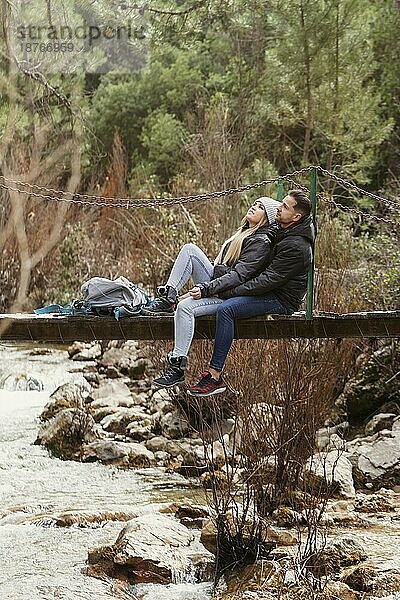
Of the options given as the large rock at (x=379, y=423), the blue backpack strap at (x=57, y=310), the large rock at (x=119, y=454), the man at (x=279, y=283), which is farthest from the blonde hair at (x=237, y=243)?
the large rock at (x=379, y=423)

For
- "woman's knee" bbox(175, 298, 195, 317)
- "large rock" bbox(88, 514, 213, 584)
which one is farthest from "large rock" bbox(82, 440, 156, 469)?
"woman's knee" bbox(175, 298, 195, 317)

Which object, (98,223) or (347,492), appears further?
(98,223)

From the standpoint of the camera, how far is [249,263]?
208 inches

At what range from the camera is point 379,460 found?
295 inches

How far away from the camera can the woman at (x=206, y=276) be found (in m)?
5.11

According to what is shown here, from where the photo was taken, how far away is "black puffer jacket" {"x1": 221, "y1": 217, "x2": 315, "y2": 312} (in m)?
5.25

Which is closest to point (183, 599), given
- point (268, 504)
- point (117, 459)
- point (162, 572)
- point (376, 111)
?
point (162, 572)

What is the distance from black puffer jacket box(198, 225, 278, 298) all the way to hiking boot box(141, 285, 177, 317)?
0.17 m

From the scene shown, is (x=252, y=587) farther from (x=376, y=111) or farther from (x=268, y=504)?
(x=376, y=111)

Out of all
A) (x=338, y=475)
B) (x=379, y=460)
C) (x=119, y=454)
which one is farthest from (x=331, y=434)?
(x=119, y=454)

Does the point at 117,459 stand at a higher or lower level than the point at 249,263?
lower

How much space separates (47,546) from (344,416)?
3.49 metres

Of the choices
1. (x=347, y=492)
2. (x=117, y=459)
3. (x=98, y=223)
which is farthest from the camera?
(x=98, y=223)

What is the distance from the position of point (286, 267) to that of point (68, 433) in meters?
3.69
